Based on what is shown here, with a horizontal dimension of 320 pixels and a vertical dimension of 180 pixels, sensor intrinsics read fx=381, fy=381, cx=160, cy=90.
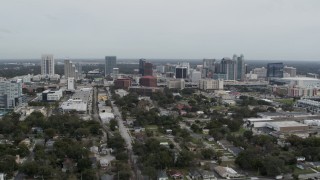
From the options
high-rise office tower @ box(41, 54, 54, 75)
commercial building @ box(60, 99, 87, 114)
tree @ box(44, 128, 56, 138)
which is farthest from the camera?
high-rise office tower @ box(41, 54, 54, 75)

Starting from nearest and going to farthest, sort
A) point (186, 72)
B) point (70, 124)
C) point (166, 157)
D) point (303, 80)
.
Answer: point (166, 157) < point (70, 124) < point (303, 80) < point (186, 72)

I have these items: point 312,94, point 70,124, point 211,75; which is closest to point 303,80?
point 312,94

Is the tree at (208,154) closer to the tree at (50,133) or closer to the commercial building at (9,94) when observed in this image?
the tree at (50,133)

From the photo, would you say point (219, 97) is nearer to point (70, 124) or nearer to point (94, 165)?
point (70, 124)

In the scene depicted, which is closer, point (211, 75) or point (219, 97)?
point (219, 97)

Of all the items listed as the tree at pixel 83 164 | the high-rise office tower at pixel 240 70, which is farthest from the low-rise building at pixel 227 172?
the high-rise office tower at pixel 240 70

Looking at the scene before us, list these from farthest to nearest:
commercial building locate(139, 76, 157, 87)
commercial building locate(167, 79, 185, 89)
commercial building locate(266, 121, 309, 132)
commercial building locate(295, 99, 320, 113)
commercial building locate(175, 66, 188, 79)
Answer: commercial building locate(175, 66, 188, 79), commercial building locate(167, 79, 185, 89), commercial building locate(139, 76, 157, 87), commercial building locate(295, 99, 320, 113), commercial building locate(266, 121, 309, 132)

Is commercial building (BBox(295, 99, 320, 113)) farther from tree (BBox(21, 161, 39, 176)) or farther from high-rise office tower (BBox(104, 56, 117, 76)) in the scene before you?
high-rise office tower (BBox(104, 56, 117, 76))

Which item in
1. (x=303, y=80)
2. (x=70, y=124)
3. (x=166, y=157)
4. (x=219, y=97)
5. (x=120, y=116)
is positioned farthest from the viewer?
(x=303, y=80)

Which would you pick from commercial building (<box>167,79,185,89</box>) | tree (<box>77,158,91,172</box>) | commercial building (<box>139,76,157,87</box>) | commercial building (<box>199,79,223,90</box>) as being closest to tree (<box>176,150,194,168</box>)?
tree (<box>77,158,91,172</box>)
